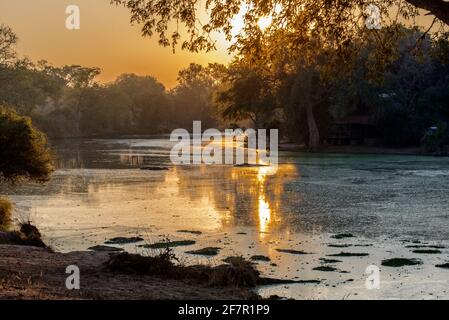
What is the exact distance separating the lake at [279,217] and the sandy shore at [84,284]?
1.54 meters

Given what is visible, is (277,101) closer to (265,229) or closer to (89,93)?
(265,229)

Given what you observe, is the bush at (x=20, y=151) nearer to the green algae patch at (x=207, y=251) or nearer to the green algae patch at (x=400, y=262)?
the green algae patch at (x=207, y=251)

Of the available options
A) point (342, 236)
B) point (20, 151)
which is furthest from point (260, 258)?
point (20, 151)

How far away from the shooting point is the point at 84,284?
1284cm

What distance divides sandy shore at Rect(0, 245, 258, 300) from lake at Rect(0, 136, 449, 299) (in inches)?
60.6

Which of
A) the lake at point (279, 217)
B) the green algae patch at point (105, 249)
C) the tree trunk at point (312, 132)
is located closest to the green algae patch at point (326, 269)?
the lake at point (279, 217)

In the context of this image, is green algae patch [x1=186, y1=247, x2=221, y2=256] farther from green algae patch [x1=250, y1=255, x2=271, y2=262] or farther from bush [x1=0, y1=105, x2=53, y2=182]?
bush [x1=0, y1=105, x2=53, y2=182]

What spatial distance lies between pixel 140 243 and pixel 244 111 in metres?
62.5

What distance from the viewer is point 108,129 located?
141750 millimetres

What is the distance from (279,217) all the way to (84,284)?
486 inches

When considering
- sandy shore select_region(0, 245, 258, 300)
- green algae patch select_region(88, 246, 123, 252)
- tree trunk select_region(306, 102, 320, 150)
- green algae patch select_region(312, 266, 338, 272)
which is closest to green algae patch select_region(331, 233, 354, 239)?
green algae patch select_region(312, 266, 338, 272)

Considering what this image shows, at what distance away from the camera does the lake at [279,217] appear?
49.9 feet
